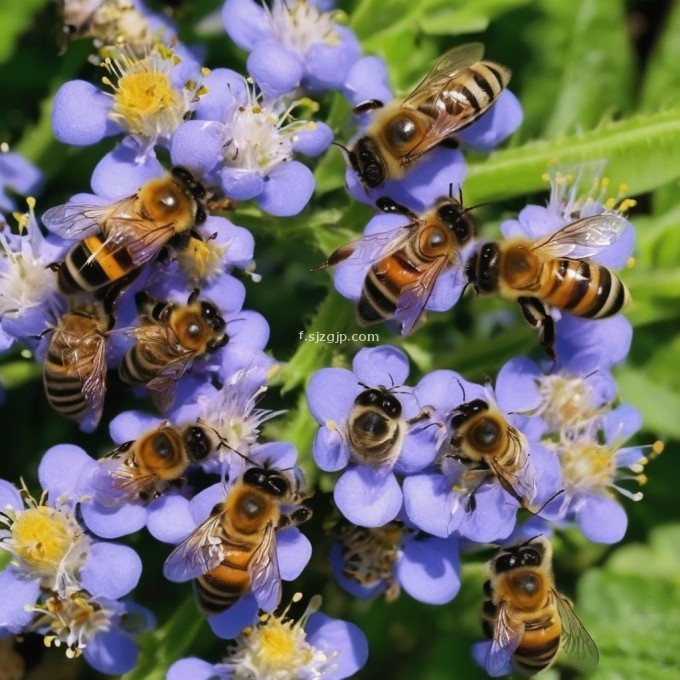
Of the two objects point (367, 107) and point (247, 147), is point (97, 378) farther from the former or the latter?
point (367, 107)

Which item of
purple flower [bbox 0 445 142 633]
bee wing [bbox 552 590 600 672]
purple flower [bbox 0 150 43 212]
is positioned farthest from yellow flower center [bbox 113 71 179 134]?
bee wing [bbox 552 590 600 672]

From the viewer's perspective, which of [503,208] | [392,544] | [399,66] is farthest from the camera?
[503,208]

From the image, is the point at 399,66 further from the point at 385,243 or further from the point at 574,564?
the point at 574,564

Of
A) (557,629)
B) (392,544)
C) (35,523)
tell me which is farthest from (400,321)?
(35,523)

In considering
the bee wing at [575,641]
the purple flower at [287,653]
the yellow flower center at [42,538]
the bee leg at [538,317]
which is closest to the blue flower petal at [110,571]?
the yellow flower center at [42,538]

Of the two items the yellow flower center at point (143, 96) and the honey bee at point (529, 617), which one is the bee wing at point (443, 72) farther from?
the honey bee at point (529, 617)

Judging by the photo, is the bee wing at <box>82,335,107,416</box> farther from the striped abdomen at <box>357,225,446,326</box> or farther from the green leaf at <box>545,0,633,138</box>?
the green leaf at <box>545,0,633,138</box>
